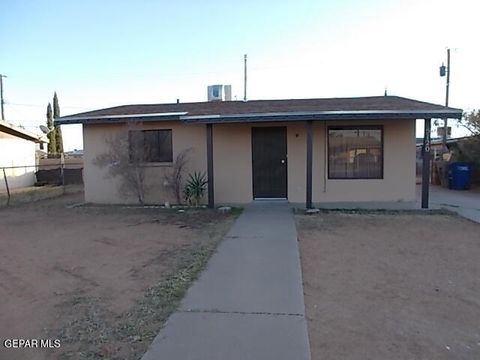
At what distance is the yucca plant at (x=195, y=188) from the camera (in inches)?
493

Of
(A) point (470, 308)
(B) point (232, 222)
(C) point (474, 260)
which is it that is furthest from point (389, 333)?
(B) point (232, 222)

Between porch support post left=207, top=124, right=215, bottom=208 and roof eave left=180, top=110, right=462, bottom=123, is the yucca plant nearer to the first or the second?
porch support post left=207, top=124, right=215, bottom=208

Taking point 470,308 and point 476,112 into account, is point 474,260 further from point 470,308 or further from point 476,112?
point 476,112

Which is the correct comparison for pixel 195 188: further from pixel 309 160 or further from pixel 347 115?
pixel 347 115

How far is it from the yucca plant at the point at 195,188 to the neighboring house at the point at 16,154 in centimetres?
1189

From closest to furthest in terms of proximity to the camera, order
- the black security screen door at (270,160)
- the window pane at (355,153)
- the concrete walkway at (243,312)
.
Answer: the concrete walkway at (243,312) → the window pane at (355,153) → the black security screen door at (270,160)

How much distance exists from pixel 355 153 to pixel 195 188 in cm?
517

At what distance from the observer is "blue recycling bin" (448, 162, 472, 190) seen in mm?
17438

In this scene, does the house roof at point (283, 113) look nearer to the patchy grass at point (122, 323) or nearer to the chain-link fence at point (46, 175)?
the patchy grass at point (122, 323)

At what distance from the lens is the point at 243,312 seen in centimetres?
418

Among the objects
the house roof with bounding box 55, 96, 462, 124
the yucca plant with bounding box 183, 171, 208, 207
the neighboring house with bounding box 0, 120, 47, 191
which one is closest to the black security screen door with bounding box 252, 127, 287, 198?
the house roof with bounding box 55, 96, 462, 124

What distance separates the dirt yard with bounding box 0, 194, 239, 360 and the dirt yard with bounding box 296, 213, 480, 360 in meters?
1.68

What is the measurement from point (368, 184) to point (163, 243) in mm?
7497

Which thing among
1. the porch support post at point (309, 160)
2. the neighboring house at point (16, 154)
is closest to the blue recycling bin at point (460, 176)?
the porch support post at point (309, 160)
